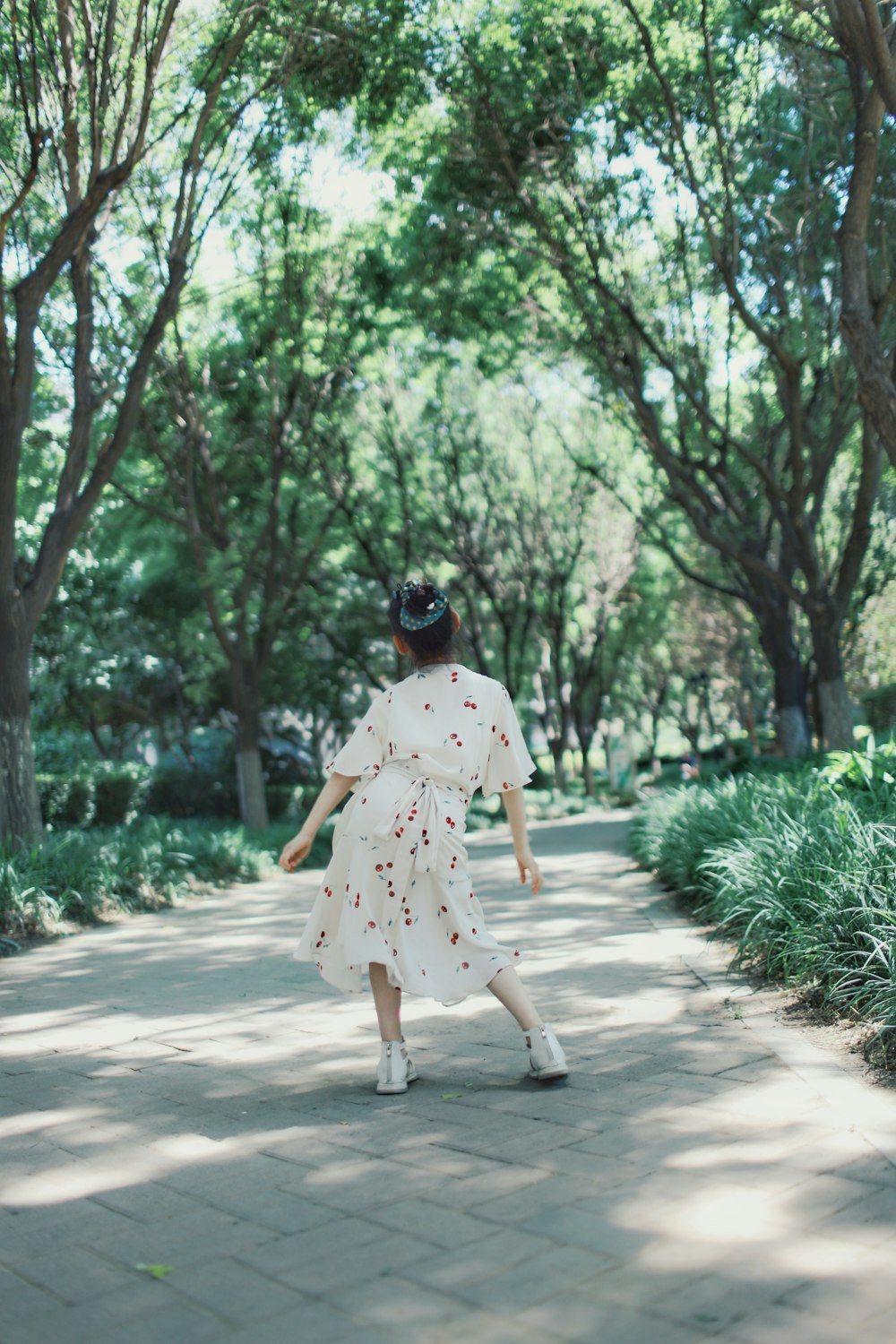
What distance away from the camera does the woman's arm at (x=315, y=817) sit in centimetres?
448

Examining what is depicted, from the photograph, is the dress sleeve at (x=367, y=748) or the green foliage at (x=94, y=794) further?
the green foliage at (x=94, y=794)

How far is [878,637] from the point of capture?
33188 millimetres

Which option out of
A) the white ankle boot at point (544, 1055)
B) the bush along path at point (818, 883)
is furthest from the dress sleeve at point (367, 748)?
the bush along path at point (818, 883)

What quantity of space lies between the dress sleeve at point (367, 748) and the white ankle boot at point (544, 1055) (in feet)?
3.68

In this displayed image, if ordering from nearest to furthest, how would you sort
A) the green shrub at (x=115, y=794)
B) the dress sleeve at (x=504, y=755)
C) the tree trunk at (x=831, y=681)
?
the dress sleeve at (x=504, y=755) < the tree trunk at (x=831, y=681) < the green shrub at (x=115, y=794)

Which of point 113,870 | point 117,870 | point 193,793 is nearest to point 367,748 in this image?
point 113,870

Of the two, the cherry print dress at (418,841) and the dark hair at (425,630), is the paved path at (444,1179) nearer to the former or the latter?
the cherry print dress at (418,841)

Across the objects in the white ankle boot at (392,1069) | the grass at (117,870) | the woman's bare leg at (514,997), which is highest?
the grass at (117,870)

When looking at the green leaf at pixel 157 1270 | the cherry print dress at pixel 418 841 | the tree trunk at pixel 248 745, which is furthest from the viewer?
the tree trunk at pixel 248 745

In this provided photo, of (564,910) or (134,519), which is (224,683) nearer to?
(134,519)

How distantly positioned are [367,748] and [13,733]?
6.68m

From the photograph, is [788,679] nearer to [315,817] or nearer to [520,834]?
[520,834]

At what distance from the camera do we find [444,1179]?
3.54 m

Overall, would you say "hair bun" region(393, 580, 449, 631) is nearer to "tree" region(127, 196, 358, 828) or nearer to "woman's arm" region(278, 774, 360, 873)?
"woman's arm" region(278, 774, 360, 873)
